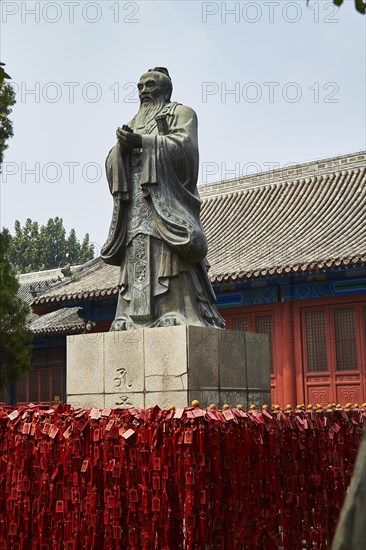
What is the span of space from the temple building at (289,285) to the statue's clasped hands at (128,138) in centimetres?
998

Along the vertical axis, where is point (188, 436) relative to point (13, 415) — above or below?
below

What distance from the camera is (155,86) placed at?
7492 millimetres

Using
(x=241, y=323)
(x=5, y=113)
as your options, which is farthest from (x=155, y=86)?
(x=241, y=323)

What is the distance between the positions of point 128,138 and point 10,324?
32.8 ft

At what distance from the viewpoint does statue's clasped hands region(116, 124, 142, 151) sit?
7141 millimetres

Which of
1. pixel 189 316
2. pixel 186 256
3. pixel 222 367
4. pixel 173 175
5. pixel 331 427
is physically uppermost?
pixel 173 175

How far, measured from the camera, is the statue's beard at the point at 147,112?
24.6 feet

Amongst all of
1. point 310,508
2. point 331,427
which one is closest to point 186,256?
point 331,427

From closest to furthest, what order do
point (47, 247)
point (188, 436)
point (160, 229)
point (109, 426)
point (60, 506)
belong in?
point (188, 436) → point (109, 426) → point (60, 506) → point (160, 229) → point (47, 247)

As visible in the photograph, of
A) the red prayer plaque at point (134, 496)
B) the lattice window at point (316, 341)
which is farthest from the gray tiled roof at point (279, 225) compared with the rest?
the red prayer plaque at point (134, 496)

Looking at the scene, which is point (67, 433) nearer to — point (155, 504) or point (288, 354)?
point (155, 504)

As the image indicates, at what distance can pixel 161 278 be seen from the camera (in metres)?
7.01

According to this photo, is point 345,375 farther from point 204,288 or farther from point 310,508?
point 310,508

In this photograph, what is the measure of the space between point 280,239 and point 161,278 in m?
14.0
